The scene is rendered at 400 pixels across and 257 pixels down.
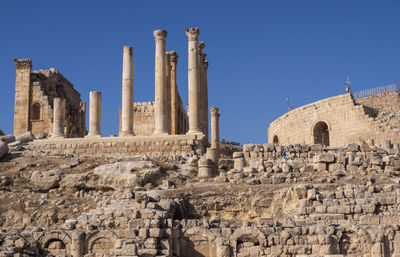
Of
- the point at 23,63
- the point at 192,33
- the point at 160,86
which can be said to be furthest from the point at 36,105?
the point at 192,33

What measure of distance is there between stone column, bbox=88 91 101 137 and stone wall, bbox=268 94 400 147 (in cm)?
1272

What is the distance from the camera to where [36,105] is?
42125 mm

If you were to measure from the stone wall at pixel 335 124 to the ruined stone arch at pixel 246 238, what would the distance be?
54.2ft

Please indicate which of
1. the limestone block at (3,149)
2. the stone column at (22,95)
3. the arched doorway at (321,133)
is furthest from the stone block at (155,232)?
the stone column at (22,95)

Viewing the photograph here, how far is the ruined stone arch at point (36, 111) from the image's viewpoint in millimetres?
41781

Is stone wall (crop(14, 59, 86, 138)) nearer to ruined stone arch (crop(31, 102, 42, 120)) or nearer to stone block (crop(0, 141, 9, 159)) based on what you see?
ruined stone arch (crop(31, 102, 42, 120))

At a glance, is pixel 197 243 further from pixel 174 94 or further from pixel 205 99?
pixel 174 94

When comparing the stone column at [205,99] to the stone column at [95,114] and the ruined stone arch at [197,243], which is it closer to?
the stone column at [95,114]

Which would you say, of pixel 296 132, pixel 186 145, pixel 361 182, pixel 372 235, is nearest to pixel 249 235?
pixel 372 235

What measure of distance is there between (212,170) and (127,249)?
9.09 meters

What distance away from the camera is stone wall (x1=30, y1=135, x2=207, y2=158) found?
1134 inches

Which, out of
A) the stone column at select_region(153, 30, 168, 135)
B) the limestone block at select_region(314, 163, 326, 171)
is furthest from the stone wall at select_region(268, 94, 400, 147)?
the stone column at select_region(153, 30, 168, 135)

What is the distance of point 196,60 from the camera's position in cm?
3097

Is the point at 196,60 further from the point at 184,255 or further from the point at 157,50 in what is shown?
the point at 184,255
